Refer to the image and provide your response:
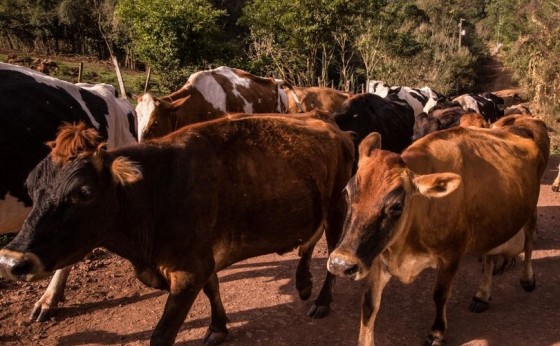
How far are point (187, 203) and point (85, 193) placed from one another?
2.12ft

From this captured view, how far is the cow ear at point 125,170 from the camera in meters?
2.74

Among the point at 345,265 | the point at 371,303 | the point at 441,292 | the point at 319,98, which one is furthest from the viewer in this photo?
the point at 319,98

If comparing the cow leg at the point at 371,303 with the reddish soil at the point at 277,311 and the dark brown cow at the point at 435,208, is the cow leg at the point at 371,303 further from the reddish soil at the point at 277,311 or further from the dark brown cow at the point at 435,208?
the reddish soil at the point at 277,311

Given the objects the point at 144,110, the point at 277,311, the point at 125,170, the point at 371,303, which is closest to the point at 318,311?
the point at 277,311

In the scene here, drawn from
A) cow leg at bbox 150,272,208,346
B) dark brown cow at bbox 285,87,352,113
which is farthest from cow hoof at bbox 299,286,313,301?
dark brown cow at bbox 285,87,352,113

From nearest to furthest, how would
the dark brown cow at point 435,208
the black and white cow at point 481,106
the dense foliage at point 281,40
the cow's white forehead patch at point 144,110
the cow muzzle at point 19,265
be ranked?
the cow muzzle at point 19,265
the dark brown cow at point 435,208
the cow's white forehead patch at point 144,110
the black and white cow at point 481,106
the dense foliage at point 281,40

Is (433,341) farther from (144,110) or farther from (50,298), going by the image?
(144,110)

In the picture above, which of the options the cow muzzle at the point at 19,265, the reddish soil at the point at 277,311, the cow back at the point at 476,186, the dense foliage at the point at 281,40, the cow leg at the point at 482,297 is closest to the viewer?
the cow muzzle at the point at 19,265

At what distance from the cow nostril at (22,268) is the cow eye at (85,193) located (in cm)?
44

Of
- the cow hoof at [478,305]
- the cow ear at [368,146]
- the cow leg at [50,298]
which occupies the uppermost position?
the cow ear at [368,146]

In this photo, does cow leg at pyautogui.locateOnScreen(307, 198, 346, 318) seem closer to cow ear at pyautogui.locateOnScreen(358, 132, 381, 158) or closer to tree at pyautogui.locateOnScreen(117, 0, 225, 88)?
cow ear at pyautogui.locateOnScreen(358, 132, 381, 158)

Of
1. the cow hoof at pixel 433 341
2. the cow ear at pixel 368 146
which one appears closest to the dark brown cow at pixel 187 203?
the cow ear at pixel 368 146

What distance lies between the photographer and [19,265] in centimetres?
251

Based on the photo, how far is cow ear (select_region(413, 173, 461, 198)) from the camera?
304 centimetres
